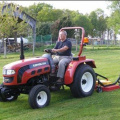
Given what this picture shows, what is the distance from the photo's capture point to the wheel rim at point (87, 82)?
23.3ft

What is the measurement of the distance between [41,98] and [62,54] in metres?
1.36

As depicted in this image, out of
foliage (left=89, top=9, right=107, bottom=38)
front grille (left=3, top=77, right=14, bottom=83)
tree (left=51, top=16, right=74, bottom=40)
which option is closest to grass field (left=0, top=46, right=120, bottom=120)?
front grille (left=3, top=77, right=14, bottom=83)

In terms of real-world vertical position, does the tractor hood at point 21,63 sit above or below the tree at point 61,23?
below

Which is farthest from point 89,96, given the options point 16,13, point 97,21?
point 97,21

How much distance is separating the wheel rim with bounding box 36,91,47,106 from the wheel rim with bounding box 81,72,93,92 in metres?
1.35

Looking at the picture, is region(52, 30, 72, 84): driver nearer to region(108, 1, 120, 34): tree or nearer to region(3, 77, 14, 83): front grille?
region(3, 77, 14, 83): front grille

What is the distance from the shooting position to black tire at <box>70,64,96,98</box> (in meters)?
6.68

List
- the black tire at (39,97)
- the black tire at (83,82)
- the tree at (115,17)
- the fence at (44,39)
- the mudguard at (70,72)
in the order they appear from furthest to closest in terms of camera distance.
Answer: the tree at (115,17), the fence at (44,39), the black tire at (83,82), the mudguard at (70,72), the black tire at (39,97)

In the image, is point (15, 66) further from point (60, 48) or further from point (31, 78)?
point (60, 48)

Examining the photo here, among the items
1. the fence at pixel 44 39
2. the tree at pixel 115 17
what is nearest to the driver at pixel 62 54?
the fence at pixel 44 39

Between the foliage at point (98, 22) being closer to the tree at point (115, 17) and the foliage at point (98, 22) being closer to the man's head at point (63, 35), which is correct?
the tree at point (115, 17)

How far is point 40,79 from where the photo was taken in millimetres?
6465

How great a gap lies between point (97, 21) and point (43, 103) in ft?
227

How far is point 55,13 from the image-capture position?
225 ft
